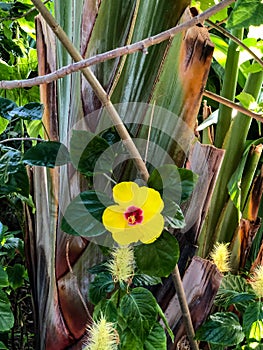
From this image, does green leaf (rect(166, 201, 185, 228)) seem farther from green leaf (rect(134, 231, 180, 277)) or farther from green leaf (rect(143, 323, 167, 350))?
green leaf (rect(143, 323, 167, 350))

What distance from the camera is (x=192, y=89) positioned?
54 cm

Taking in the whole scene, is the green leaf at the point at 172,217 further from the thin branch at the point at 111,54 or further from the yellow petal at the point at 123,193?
the thin branch at the point at 111,54

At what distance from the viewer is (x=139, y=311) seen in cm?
46

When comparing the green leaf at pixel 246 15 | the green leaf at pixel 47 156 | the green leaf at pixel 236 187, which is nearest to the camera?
the green leaf at pixel 246 15

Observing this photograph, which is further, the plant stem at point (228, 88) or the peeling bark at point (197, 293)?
the plant stem at point (228, 88)

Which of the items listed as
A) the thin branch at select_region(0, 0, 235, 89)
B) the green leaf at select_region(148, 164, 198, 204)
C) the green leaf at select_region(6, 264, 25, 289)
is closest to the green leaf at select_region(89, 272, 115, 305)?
the green leaf at select_region(148, 164, 198, 204)

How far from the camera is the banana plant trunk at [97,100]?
545 mm

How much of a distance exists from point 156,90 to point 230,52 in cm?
26

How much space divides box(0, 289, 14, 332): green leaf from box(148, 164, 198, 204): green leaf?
0.24 meters

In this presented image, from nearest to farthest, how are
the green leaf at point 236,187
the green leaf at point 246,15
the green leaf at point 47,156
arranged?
the green leaf at point 246,15
the green leaf at point 47,156
the green leaf at point 236,187

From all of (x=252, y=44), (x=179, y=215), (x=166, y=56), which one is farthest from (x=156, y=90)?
(x=252, y=44)

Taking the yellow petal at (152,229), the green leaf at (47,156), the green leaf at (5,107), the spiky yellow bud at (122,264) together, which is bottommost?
the spiky yellow bud at (122,264)

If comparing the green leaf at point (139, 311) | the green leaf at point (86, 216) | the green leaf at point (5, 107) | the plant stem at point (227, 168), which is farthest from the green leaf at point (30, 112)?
the plant stem at point (227, 168)

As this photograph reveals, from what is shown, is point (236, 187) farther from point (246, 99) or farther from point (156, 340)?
point (156, 340)
